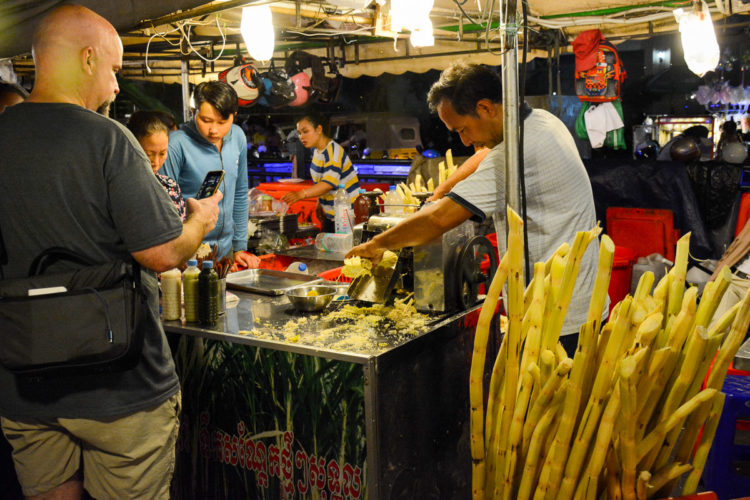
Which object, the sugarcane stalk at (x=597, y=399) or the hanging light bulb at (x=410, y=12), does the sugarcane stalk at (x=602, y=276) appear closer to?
the sugarcane stalk at (x=597, y=399)

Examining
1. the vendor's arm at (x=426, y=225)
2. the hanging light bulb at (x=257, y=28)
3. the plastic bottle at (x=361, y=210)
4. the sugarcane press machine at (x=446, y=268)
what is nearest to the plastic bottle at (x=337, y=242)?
the plastic bottle at (x=361, y=210)

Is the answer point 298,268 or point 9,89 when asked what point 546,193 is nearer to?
point 298,268

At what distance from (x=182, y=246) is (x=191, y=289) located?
776mm

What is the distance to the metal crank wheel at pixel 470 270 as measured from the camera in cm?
273

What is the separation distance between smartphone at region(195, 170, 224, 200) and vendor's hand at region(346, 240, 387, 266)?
607mm

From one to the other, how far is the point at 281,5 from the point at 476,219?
351 centimetres

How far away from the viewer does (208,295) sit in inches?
105

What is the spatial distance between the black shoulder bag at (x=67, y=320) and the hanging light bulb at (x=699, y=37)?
449cm

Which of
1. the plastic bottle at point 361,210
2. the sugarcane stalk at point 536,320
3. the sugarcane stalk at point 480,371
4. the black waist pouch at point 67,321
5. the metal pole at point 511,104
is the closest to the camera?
the sugarcane stalk at point 536,320

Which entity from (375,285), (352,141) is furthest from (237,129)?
(352,141)

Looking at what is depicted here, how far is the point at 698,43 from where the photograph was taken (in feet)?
15.8

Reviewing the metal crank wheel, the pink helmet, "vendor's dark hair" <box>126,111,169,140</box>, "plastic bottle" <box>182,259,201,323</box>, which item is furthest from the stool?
the pink helmet

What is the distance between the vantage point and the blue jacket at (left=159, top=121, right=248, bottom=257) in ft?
13.1

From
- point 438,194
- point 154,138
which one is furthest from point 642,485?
point 154,138
